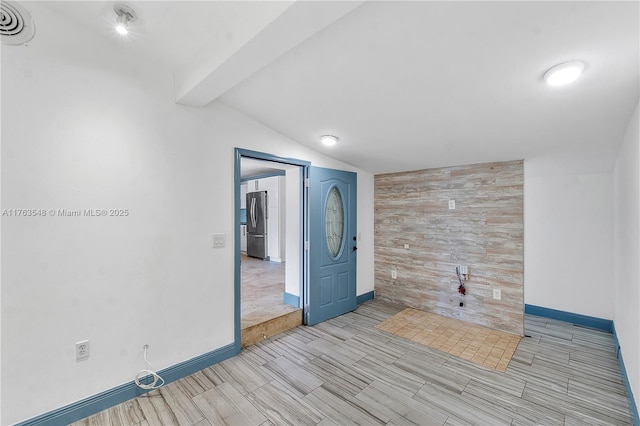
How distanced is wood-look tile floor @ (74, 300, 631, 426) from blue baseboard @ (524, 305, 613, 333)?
0.94 ft

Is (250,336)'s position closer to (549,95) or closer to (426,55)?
(426,55)

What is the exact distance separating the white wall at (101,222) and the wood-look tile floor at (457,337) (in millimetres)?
2169

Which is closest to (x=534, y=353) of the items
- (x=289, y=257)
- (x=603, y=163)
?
(x=603, y=163)

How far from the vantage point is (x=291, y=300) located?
3.80 metres

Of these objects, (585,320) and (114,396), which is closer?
(114,396)

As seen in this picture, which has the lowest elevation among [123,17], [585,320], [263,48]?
[585,320]

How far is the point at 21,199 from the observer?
5.98 feet

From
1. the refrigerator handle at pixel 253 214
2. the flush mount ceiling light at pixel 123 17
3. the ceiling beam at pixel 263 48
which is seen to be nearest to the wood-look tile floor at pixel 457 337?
the ceiling beam at pixel 263 48

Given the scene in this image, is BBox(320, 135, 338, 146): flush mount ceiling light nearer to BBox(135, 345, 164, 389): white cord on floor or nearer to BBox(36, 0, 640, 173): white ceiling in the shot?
BBox(36, 0, 640, 173): white ceiling

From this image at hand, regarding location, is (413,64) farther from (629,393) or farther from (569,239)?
(569,239)

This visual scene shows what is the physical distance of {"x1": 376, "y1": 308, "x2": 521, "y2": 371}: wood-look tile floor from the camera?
2.88 meters

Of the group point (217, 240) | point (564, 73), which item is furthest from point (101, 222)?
point (564, 73)

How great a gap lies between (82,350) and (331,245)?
281 centimetres

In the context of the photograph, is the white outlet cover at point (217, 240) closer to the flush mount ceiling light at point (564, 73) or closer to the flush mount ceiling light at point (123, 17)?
the flush mount ceiling light at point (123, 17)
